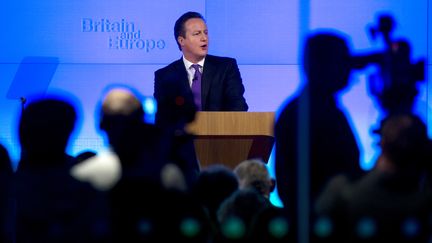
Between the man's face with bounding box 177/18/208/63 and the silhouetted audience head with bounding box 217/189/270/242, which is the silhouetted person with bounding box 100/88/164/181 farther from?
the man's face with bounding box 177/18/208/63

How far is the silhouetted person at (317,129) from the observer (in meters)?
3.12

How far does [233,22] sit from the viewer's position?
6707 millimetres

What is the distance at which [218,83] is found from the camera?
18.1 feet

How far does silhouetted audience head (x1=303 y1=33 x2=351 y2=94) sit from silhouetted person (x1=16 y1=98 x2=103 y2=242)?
0.93 m

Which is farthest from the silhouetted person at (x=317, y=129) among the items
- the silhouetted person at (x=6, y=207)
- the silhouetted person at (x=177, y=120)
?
the silhouetted person at (x=6, y=207)

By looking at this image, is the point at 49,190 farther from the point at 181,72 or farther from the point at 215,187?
the point at 181,72

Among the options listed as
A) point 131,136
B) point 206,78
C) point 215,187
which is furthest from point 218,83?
point 131,136

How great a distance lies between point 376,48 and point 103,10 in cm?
354

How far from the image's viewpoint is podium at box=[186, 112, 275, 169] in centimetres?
443

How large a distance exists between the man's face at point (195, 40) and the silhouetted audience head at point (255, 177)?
2.47 m

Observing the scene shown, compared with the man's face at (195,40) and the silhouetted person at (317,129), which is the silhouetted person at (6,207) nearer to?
the silhouetted person at (317,129)

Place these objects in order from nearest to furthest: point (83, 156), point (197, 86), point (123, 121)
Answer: point (123, 121) < point (83, 156) < point (197, 86)

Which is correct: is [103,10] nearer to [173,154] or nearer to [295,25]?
[295,25]

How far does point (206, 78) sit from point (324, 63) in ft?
7.80
